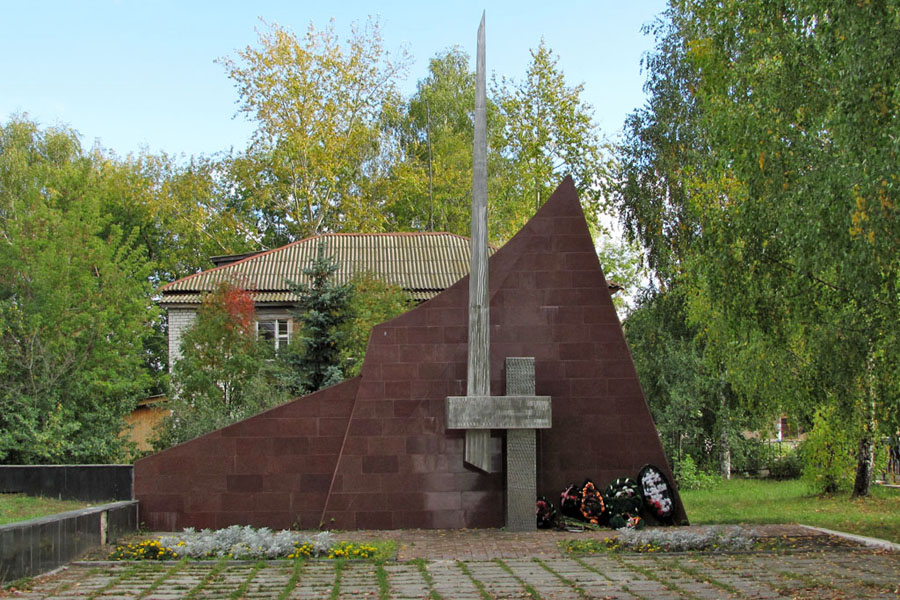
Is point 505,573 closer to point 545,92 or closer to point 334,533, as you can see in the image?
point 334,533

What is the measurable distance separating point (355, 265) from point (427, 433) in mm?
15616

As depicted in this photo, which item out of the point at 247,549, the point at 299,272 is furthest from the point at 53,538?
the point at 299,272

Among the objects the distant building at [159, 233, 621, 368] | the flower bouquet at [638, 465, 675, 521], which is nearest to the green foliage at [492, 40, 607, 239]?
the distant building at [159, 233, 621, 368]

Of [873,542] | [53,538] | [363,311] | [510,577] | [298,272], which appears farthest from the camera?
[298,272]

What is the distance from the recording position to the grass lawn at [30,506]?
11.3 meters

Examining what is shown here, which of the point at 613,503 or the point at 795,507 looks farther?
the point at 795,507

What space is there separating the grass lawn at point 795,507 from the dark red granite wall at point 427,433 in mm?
2009

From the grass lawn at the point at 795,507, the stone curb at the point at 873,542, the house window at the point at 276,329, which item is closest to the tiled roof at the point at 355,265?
the house window at the point at 276,329

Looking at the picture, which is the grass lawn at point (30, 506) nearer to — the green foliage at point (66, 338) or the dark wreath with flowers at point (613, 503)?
the green foliage at point (66, 338)

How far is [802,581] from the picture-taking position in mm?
7531

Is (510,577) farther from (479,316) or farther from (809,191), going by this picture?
(809,191)

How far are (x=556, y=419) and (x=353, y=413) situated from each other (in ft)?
8.06

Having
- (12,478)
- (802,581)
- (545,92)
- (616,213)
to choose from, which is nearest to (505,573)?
(802,581)

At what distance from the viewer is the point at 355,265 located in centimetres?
2680
